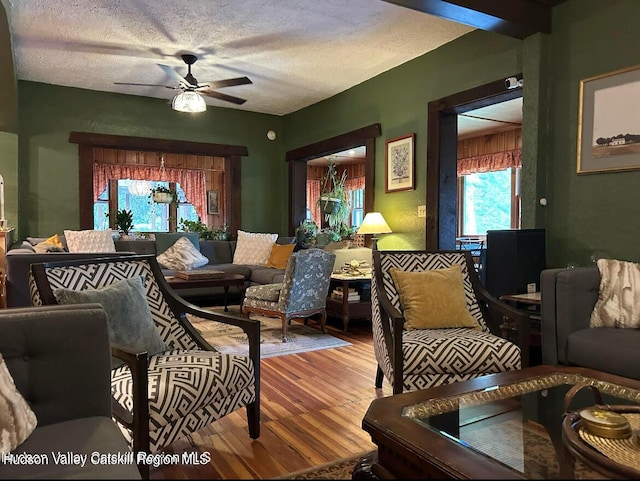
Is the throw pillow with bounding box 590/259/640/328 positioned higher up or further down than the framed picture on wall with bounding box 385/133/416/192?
further down

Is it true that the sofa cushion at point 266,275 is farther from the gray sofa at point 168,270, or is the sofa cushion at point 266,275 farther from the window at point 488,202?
the window at point 488,202

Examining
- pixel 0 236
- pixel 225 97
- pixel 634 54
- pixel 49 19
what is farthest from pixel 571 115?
pixel 0 236

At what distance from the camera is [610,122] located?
11.2 ft

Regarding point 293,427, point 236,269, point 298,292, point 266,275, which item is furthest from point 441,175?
point 293,427

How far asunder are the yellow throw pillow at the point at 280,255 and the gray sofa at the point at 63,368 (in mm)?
4543

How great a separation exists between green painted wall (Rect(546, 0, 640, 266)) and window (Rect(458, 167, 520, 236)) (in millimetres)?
4469

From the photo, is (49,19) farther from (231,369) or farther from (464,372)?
(464,372)

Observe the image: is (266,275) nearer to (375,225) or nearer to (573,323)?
(375,225)

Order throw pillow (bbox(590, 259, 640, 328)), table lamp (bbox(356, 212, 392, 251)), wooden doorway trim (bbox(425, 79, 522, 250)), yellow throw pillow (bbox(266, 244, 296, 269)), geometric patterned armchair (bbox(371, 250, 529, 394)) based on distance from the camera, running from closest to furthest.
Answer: geometric patterned armchair (bbox(371, 250, 529, 394)) < throw pillow (bbox(590, 259, 640, 328)) < wooden doorway trim (bbox(425, 79, 522, 250)) < table lamp (bbox(356, 212, 392, 251)) < yellow throw pillow (bbox(266, 244, 296, 269))

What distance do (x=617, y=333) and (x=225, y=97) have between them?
14.5 feet

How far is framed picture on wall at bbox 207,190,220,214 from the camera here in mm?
11180

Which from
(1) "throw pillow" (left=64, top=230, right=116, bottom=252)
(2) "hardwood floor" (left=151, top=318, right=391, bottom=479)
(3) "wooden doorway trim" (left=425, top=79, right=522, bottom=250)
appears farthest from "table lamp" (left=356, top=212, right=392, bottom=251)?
(1) "throw pillow" (left=64, top=230, right=116, bottom=252)

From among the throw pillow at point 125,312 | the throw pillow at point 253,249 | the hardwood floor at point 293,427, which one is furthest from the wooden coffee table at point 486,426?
the throw pillow at point 253,249

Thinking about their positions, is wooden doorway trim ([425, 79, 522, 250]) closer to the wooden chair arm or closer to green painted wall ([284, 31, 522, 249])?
green painted wall ([284, 31, 522, 249])
